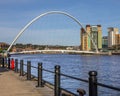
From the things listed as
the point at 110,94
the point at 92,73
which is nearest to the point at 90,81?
the point at 92,73

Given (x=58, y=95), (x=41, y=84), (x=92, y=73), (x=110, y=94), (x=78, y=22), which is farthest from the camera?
(x=78, y=22)

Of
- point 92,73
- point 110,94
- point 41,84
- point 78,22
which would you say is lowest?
point 110,94

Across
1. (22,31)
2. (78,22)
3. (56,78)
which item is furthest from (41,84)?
(78,22)

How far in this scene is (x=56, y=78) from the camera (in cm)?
1319

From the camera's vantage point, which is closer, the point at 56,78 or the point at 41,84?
the point at 56,78

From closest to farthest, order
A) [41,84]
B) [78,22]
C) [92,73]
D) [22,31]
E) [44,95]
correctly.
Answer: [92,73], [44,95], [41,84], [22,31], [78,22]

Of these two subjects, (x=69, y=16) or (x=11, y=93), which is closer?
(x=11, y=93)

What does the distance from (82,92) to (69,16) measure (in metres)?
168

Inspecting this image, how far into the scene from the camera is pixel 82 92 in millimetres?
8406

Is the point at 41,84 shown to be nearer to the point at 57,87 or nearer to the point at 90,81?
the point at 57,87

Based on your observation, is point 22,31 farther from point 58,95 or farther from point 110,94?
point 58,95

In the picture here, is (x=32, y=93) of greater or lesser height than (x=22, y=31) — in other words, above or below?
below

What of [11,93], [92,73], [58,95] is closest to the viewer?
[92,73]

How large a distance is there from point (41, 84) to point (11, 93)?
9.22 feet
